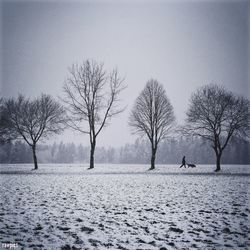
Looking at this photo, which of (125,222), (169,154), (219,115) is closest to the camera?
(125,222)

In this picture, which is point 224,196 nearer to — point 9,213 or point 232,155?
point 9,213

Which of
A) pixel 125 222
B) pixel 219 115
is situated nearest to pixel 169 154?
pixel 219 115

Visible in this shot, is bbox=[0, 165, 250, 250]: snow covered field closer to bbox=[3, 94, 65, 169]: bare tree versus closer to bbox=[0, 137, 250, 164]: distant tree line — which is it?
bbox=[3, 94, 65, 169]: bare tree

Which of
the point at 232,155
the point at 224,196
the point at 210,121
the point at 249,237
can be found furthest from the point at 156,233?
the point at 232,155

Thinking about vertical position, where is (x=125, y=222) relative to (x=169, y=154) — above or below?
above

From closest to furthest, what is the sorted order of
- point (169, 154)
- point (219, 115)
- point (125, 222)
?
1. point (125, 222)
2. point (219, 115)
3. point (169, 154)

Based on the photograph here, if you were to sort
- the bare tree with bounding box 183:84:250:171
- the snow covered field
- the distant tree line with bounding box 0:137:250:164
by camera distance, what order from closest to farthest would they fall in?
the snow covered field < the bare tree with bounding box 183:84:250:171 < the distant tree line with bounding box 0:137:250:164

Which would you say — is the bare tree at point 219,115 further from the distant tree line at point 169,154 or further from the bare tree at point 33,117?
the distant tree line at point 169,154

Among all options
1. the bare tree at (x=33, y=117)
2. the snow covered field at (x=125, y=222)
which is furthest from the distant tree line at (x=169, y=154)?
the snow covered field at (x=125, y=222)

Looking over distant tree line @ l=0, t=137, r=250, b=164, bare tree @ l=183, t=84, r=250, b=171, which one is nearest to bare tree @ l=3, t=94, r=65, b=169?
bare tree @ l=183, t=84, r=250, b=171

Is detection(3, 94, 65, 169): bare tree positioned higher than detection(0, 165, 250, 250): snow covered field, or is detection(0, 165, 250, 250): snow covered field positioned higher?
detection(3, 94, 65, 169): bare tree

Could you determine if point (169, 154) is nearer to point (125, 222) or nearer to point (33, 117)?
point (33, 117)

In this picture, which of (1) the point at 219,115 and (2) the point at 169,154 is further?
(2) the point at 169,154

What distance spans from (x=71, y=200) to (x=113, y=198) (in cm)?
216
